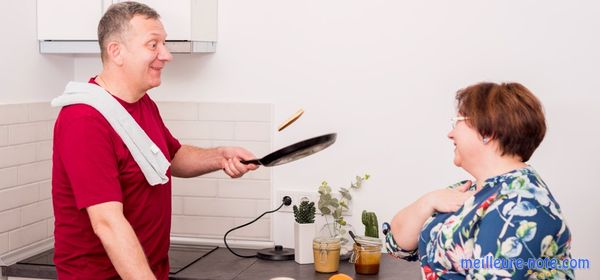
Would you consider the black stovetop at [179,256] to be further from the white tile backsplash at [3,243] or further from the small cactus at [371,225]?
the small cactus at [371,225]

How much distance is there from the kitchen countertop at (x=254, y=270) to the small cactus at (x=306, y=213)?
168 mm

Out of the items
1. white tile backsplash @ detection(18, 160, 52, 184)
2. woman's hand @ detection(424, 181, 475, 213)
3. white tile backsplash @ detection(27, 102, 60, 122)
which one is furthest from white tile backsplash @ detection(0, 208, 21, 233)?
woman's hand @ detection(424, 181, 475, 213)

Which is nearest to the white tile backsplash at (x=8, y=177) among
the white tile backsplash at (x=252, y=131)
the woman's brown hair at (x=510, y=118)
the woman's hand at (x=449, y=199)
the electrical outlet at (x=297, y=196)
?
the white tile backsplash at (x=252, y=131)

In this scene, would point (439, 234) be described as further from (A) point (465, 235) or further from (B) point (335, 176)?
(B) point (335, 176)

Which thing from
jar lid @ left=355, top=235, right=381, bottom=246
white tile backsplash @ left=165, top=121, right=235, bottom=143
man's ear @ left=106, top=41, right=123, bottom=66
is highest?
man's ear @ left=106, top=41, right=123, bottom=66

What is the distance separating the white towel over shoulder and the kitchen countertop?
505mm

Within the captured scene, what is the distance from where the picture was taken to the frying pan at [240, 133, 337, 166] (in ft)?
7.37

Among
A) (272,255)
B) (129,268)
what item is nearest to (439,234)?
(129,268)

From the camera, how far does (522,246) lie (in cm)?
169

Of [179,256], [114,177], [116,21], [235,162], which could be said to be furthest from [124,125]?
[179,256]

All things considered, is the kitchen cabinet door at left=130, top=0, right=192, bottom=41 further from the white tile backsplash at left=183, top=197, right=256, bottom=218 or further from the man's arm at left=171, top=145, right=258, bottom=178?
the white tile backsplash at left=183, top=197, right=256, bottom=218

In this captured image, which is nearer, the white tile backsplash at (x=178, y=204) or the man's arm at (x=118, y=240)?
the man's arm at (x=118, y=240)

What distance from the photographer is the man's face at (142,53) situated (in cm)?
238

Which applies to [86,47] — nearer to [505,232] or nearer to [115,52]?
[115,52]
